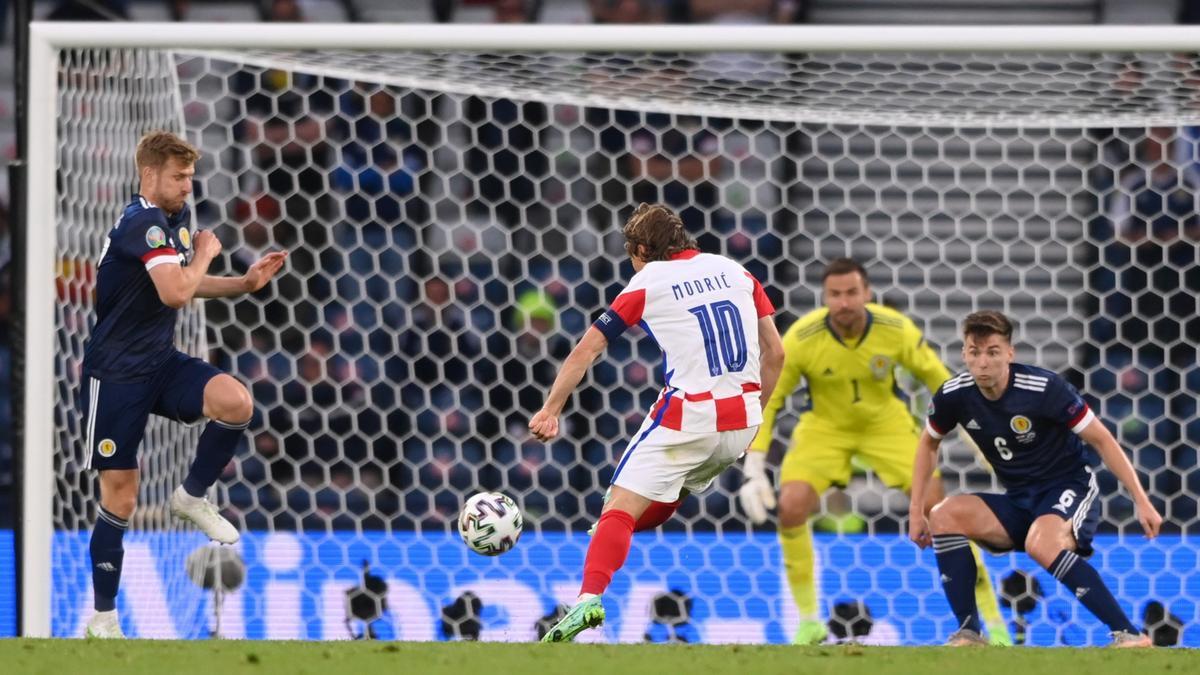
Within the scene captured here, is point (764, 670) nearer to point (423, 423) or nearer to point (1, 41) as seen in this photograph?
point (423, 423)

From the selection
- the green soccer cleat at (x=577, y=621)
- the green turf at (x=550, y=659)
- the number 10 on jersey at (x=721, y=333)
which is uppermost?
the number 10 on jersey at (x=721, y=333)

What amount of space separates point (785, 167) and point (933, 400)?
4.27 m

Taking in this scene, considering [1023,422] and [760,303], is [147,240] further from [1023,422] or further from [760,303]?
[1023,422]

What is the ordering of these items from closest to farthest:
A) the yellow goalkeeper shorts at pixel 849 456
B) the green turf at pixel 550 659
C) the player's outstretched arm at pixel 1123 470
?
the green turf at pixel 550 659 < the player's outstretched arm at pixel 1123 470 < the yellow goalkeeper shorts at pixel 849 456

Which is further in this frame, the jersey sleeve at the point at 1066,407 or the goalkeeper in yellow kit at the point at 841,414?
the goalkeeper in yellow kit at the point at 841,414

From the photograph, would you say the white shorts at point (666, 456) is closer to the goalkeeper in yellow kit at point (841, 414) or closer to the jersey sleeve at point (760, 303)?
the jersey sleeve at point (760, 303)

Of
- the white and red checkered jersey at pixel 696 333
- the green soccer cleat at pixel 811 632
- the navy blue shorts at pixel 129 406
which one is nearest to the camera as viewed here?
the white and red checkered jersey at pixel 696 333

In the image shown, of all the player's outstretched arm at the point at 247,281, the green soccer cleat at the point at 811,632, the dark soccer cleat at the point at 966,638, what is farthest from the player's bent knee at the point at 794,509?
the player's outstretched arm at the point at 247,281

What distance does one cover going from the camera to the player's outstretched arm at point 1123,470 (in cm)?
536

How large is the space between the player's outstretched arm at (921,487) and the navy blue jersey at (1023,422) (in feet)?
0.17

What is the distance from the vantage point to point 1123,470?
5.55m

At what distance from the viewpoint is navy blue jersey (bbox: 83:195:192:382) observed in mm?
5422

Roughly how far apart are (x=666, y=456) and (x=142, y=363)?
179 centimetres

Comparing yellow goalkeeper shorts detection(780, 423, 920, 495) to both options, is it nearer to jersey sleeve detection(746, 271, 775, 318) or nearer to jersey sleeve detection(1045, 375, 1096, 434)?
jersey sleeve detection(1045, 375, 1096, 434)
